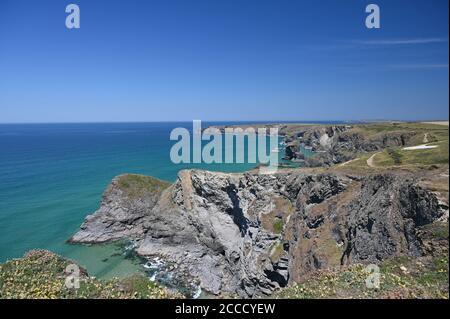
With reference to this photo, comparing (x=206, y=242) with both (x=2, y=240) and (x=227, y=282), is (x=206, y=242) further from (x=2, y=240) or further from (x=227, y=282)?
(x=2, y=240)

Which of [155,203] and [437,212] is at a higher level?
[437,212]

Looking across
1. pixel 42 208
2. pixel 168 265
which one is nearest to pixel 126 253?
pixel 168 265

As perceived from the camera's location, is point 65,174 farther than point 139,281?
Yes

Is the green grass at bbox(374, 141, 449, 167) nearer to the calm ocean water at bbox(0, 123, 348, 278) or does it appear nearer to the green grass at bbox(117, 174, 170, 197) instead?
the calm ocean water at bbox(0, 123, 348, 278)

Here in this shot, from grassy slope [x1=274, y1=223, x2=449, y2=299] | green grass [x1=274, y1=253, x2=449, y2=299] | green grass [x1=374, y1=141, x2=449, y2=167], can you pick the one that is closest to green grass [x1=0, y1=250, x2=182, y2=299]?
green grass [x1=274, y1=253, x2=449, y2=299]

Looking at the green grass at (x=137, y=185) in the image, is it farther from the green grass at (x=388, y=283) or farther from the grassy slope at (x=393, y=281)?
the green grass at (x=388, y=283)

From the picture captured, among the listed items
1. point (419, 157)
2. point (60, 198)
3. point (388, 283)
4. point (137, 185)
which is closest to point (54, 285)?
point (388, 283)

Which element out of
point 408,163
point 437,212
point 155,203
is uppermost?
point 408,163
